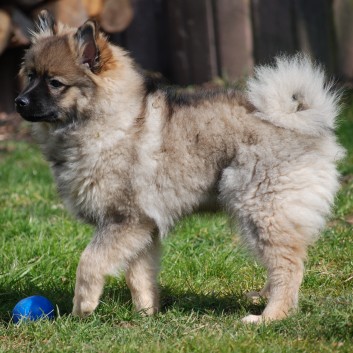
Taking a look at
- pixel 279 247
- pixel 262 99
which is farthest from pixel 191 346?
pixel 262 99

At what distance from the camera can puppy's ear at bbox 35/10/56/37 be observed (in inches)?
172

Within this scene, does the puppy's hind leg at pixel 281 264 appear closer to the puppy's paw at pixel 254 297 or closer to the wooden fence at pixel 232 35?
the puppy's paw at pixel 254 297

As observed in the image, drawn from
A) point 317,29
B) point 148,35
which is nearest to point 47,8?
point 148,35

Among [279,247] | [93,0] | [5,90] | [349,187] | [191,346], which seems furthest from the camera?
[5,90]

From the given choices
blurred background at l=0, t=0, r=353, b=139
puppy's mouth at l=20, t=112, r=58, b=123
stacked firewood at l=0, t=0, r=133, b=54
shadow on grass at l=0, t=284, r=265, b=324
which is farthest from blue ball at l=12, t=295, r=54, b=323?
blurred background at l=0, t=0, r=353, b=139

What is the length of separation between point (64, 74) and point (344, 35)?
565 cm

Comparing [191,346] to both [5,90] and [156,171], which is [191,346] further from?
[5,90]

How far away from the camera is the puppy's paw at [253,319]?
3.64m

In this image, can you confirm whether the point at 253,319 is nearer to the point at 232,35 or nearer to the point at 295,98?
the point at 295,98

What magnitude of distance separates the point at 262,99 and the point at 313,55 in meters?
5.15

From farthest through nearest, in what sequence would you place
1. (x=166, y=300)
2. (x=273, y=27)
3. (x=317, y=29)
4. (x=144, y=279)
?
(x=273, y=27), (x=317, y=29), (x=166, y=300), (x=144, y=279)

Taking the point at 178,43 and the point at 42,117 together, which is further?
the point at 178,43

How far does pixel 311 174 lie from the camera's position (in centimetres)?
379

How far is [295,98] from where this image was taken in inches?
154
